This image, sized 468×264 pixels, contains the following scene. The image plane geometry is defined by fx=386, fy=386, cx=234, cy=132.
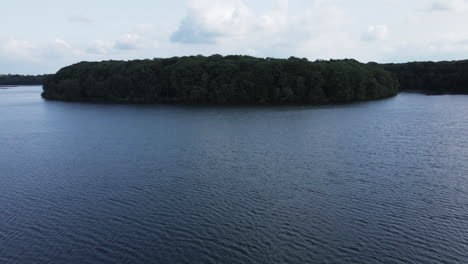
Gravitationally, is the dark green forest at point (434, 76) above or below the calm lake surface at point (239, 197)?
above

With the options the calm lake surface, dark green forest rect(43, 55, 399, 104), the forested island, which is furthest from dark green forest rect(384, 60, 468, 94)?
the calm lake surface

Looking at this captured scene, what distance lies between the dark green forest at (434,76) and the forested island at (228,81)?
1.26ft

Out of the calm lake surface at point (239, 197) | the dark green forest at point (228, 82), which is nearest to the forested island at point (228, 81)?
the dark green forest at point (228, 82)

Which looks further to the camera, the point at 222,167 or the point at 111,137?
the point at 111,137

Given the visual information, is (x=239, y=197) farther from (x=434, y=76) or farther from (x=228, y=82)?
(x=434, y=76)

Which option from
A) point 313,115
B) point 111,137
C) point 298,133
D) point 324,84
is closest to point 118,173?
point 111,137

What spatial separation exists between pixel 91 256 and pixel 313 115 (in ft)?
158

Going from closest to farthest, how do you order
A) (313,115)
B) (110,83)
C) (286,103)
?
(313,115) < (286,103) < (110,83)

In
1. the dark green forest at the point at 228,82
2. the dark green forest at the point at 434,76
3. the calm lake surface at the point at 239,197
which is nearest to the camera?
the calm lake surface at the point at 239,197

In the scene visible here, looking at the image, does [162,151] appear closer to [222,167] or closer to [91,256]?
[222,167]

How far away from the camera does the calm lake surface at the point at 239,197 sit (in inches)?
Result: 671

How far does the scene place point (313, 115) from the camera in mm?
60281

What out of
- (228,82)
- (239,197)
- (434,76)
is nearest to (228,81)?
(228,82)

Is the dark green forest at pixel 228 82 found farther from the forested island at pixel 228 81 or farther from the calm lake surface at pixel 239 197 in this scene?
the calm lake surface at pixel 239 197
